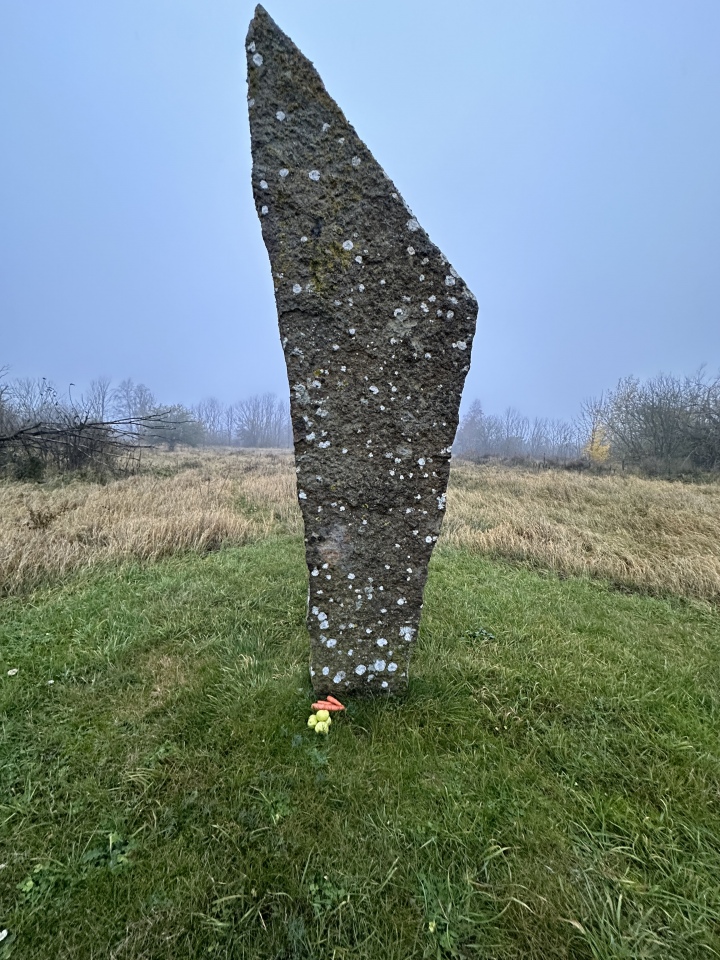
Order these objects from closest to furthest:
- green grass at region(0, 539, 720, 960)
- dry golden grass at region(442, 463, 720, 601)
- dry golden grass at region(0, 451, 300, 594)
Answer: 1. green grass at region(0, 539, 720, 960)
2. dry golden grass at region(0, 451, 300, 594)
3. dry golden grass at region(442, 463, 720, 601)

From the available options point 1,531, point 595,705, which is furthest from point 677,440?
point 1,531

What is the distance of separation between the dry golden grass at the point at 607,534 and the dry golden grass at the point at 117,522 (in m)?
3.83

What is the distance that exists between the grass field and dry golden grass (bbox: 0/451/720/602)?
0.74 m

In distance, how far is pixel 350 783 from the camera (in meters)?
2.21

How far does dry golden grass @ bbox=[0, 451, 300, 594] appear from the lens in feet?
16.2

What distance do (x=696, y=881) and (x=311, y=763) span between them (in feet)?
6.07

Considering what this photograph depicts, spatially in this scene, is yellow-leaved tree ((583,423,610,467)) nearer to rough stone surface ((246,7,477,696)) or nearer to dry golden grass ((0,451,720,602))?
dry golden grass ((0,451,720,602))

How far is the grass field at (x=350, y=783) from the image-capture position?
5.48 ft

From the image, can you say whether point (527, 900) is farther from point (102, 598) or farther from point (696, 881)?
point (102, 598)

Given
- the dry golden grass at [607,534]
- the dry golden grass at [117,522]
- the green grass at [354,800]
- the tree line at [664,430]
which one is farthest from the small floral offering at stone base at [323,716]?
the tree line at [664,430]

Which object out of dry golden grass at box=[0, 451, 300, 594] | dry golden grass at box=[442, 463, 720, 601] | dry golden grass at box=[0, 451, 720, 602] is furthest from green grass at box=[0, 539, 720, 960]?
dry golden grass at box=[442, 463, 720, 601]

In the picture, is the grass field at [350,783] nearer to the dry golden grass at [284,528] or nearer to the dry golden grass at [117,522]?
the dry golden grass at [117,522]

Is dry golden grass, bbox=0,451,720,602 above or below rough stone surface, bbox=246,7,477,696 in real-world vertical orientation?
below

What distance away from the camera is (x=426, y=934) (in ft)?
5.40
